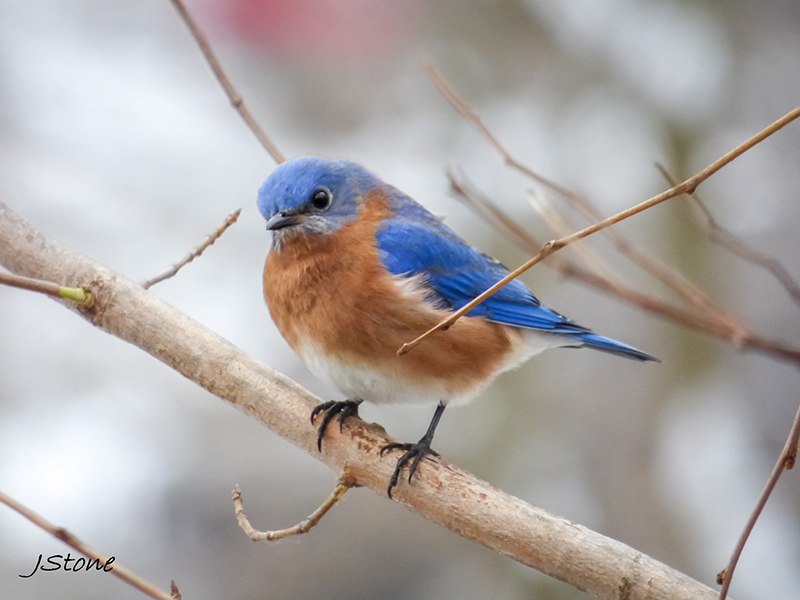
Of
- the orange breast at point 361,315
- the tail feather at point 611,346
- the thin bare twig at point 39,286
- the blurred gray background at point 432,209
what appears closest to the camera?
the thin bare twig at point 39,286

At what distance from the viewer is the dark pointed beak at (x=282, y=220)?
2182mm

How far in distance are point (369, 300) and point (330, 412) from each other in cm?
34

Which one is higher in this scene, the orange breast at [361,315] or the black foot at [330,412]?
the orange breast at [361,315]

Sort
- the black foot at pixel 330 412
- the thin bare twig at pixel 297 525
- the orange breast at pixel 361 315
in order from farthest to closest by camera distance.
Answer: the orange breast at pixel 361 315, the black foot at pixel 330 412, the thin bare twig at pixel 297 525

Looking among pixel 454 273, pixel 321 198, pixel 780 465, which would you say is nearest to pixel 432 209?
pixel 454 273

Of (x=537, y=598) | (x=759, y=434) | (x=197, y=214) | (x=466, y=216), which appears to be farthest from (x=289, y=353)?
(x=759, y=434)

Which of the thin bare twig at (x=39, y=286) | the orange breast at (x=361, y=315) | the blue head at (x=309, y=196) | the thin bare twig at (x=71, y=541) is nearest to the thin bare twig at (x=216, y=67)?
the blue head at (x=309, y=196)

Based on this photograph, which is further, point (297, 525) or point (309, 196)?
point (309, 196)

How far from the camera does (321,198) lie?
91.6 inches

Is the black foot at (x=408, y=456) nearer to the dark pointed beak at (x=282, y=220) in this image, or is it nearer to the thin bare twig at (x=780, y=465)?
the dark pointed beak at (x=282, y=220)

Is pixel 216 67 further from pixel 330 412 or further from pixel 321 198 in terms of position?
pixel 330 412

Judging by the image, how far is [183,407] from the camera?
3.80m

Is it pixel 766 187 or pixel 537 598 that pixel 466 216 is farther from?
pixel 537 598

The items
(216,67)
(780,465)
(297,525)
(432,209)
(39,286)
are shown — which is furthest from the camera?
(432,209)
